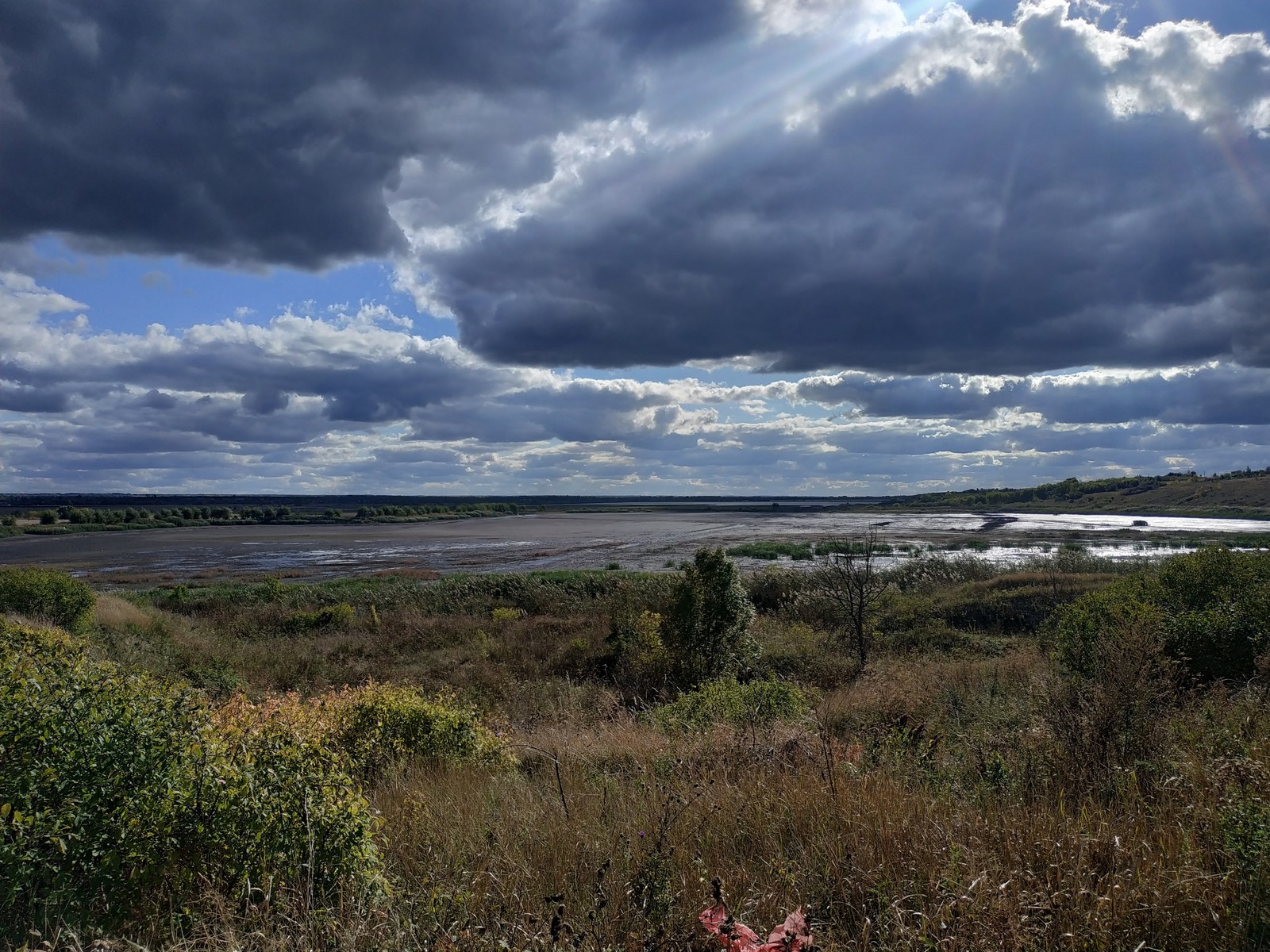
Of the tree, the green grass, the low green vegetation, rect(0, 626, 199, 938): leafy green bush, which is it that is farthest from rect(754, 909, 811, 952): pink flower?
the green grass

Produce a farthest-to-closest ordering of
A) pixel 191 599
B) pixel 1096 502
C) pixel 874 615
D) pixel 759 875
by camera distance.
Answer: pixel 1096 502
pixel 191 599
pixel 874 615
pixel 759 875

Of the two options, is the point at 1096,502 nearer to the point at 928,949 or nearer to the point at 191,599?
the point at 191,599

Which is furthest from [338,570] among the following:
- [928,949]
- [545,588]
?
[928,949]

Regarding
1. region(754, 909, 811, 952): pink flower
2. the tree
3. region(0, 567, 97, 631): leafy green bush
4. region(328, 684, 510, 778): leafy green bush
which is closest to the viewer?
region(754, 909, 811, 952): pink flower

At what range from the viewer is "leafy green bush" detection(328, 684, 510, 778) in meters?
8.85

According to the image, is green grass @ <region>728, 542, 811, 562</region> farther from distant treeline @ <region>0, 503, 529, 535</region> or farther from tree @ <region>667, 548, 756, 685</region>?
distant treeline @ <region>0, 503, 529, 535</region>

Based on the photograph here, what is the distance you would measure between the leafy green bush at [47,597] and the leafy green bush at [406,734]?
1613 centimetres

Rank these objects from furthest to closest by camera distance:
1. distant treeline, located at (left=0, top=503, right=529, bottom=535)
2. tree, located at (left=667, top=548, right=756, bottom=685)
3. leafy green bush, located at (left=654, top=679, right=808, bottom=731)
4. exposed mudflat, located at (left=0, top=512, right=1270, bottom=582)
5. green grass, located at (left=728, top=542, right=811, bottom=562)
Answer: distant treeline, located at (left=0, top=503, right=529, bottom=535) → exposed mudflat, located at (left=0, top=512, right=1270, bottom=582) → green grass, located at (left=728, top=542, right=811, bottom=562) → tree, located at (left=667, top=548, right=756, bottom=685) → leafy green bush, located at (left=654, top=679, right=808, bottom=731)

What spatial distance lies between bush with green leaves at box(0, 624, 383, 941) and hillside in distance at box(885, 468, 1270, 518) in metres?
131

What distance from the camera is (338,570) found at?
178 feet

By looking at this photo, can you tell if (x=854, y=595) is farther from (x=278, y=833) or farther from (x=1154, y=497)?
(x=1154, y=497)

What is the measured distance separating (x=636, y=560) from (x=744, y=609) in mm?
40633

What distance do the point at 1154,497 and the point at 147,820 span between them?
169m

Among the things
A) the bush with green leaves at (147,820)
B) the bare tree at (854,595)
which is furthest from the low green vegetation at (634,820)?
the bare tree at (854,595)
